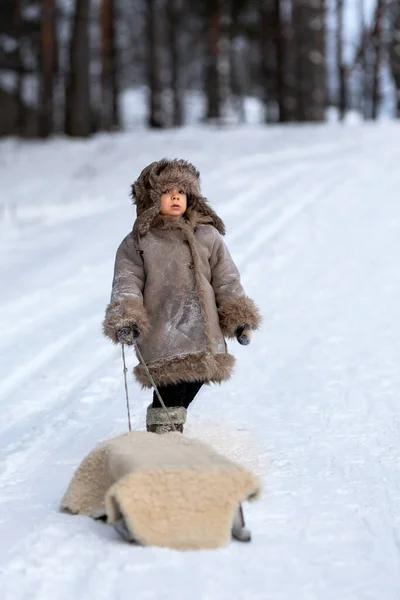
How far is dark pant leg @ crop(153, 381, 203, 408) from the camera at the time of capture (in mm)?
4980

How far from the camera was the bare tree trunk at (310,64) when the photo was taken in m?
24.4

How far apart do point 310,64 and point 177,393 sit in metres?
20.7

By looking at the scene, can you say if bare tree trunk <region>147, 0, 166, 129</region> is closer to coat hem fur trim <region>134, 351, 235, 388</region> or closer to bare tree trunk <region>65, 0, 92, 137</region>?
bare tree trunk <region>65, 0, 92, 137</region>

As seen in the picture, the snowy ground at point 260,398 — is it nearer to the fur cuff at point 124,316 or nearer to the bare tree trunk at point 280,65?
the fur cuff at point 124,316

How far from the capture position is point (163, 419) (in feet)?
16.2

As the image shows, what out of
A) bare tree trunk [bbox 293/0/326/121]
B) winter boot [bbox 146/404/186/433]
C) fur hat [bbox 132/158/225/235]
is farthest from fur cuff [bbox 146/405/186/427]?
bare tree trunk [bbox 293/0/326/121]

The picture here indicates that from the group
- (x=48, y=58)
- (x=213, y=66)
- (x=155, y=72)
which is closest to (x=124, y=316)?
(x=155, y=72)

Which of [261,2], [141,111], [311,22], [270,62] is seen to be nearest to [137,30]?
[141,111]

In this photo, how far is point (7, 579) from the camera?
138 inches

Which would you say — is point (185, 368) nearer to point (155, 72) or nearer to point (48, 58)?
point (155, 72)

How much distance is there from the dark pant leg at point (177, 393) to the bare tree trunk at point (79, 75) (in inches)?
731

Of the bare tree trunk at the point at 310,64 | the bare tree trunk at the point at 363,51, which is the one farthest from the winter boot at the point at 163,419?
the bare tree trunk at the point at 363,51

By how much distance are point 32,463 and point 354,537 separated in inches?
69.6

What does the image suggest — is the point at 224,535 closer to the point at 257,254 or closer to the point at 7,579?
the point at 7,579
